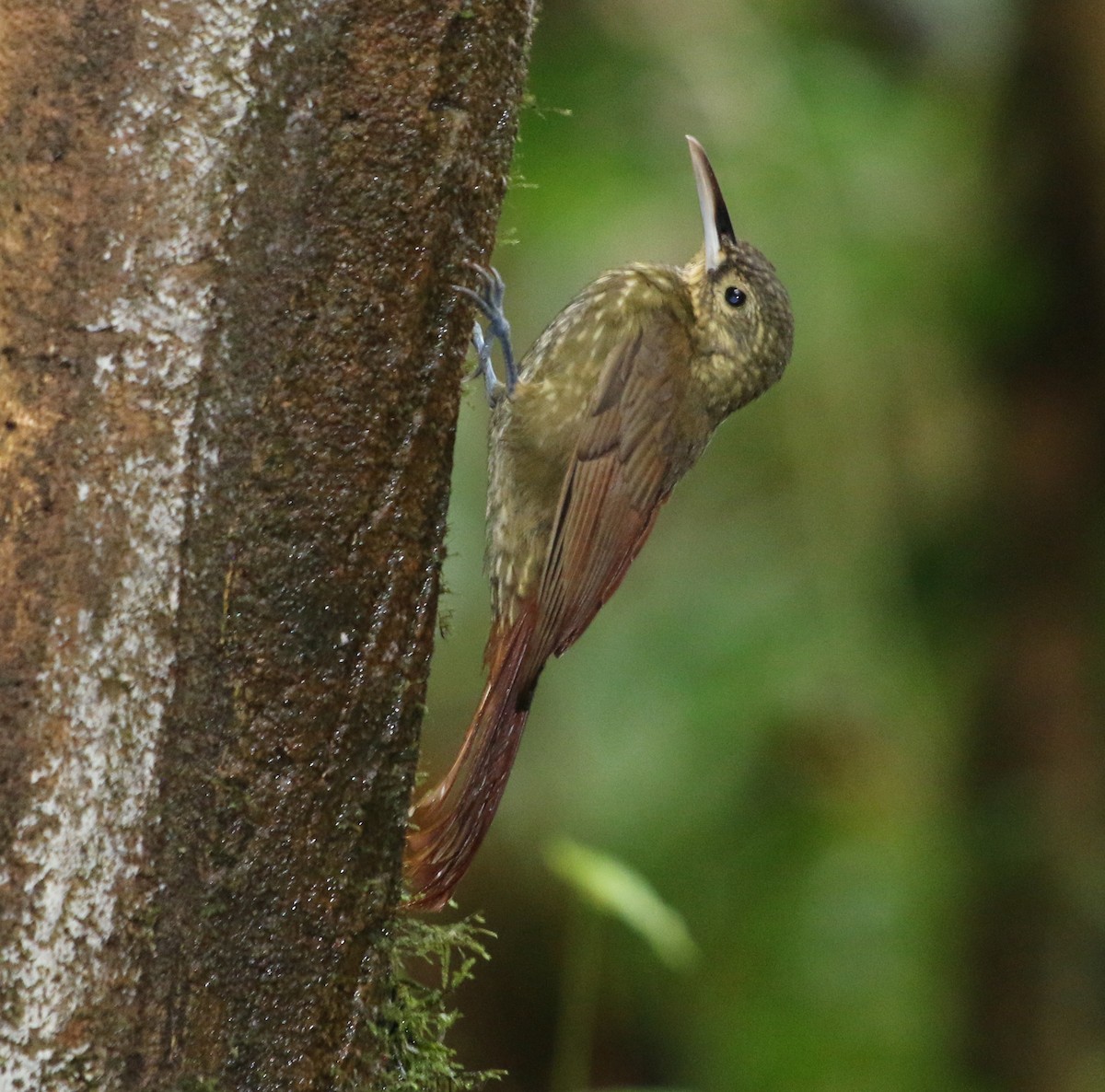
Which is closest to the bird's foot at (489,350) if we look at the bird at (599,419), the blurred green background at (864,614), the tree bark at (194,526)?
the bird at (599,419)

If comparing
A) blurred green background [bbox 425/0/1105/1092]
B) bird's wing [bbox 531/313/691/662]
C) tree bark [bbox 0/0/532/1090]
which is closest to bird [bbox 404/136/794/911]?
bird's wing [bbox 531/313/691/662]

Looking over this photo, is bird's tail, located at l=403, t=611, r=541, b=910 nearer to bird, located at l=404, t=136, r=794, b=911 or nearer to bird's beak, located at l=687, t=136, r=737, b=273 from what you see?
bird, located at l=404, t=136, r=794, b=911

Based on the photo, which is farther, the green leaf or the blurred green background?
the blurred green background

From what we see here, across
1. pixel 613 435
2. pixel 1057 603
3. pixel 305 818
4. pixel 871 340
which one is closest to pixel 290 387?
pixel 305 818

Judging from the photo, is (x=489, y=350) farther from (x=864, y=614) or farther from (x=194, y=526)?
(x=864, y=614)

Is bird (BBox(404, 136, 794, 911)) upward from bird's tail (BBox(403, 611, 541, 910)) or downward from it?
upward

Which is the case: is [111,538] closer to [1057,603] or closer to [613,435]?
[613,435]
